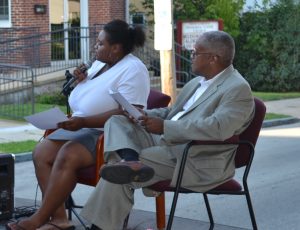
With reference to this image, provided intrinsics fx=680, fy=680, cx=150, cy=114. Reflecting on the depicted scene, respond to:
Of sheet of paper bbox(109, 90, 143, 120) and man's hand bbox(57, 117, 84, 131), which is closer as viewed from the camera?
sheet of paper bbox(109, 90, 143, 120)

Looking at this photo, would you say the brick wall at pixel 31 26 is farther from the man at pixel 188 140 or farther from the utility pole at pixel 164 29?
the man at pixel 188 140

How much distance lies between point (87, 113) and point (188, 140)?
1.09 meters

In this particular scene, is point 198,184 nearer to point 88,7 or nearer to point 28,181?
point 28,181

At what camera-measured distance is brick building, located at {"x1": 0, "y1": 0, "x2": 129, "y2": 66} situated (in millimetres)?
17031

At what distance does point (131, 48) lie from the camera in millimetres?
5250

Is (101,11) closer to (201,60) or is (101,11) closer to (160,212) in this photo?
(160,212)

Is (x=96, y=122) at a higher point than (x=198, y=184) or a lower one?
higher

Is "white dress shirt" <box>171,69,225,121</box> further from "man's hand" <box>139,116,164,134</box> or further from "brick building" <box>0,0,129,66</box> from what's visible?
"brick building" <box>0,0,129,66</box>

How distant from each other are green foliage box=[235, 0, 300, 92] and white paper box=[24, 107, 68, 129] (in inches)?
634

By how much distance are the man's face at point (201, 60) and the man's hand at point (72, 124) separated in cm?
92

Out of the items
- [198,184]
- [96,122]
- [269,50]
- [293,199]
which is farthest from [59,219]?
[269,50]

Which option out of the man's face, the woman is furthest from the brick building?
the man's face

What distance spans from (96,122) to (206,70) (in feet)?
3.01

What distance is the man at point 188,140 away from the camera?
4289 millimetres
